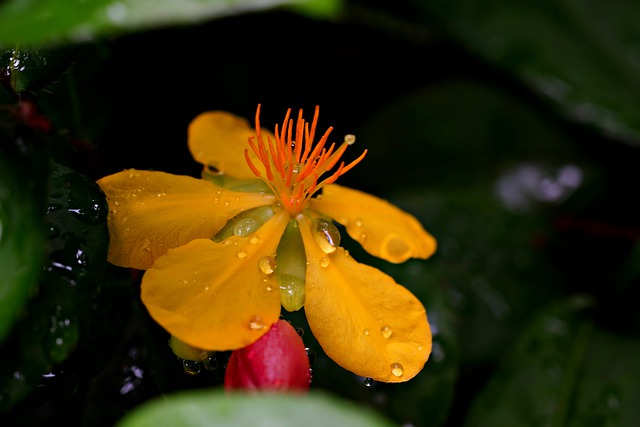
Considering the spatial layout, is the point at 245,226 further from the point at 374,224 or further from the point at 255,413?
the point at 255,413

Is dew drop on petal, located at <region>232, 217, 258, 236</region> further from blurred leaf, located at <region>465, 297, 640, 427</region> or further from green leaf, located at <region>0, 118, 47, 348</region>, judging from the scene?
blurred leaf, located at <region>465, 297, 640, 427</region>

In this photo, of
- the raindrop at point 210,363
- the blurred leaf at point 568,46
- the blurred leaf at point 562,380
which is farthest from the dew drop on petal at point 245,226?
the blurred leaf at point 568,46

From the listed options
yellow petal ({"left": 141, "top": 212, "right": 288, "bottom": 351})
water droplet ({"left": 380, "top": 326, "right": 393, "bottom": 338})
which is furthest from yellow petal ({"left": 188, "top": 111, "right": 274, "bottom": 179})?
water droplet ({"left": 380, "top": 326, "right": 393, "bottom": 338})

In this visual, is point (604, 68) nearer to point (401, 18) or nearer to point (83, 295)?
point (401, 18)

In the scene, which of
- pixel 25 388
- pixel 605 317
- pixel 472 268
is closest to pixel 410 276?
pixel 472 268

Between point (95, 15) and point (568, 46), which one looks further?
point (568, 46)

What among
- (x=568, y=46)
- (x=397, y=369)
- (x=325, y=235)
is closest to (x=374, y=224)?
(x=325, y=235)
